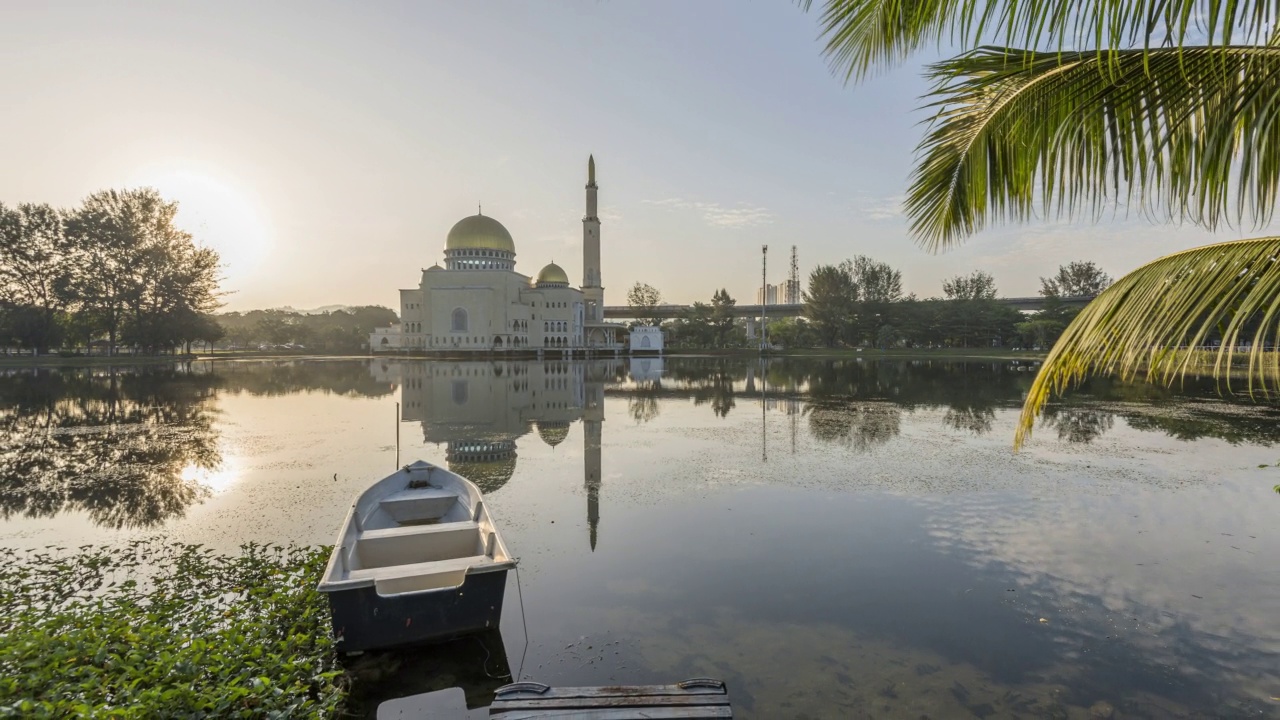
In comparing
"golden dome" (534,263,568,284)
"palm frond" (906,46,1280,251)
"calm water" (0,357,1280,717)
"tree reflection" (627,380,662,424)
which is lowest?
"calm water" (0,357,1280,717)

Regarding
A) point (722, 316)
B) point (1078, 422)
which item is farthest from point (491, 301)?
point (1078, 422)

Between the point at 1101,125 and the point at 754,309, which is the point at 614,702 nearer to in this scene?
the point at 1101,125

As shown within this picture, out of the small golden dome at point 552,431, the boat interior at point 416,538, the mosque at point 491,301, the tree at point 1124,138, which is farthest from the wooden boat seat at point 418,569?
the mosque at point 491,301

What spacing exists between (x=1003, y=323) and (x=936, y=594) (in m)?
80.4

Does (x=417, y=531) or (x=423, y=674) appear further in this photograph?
(x=417, y=531)

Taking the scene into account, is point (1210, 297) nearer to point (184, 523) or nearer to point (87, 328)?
point (184, 523)

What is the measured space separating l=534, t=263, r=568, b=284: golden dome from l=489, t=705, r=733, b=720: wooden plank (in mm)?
73404

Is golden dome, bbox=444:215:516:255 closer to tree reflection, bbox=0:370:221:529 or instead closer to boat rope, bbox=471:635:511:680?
tree reflection, bbox=0:370:221:529

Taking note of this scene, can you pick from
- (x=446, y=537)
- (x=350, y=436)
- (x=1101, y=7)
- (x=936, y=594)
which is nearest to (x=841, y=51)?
(x=1101, y=7)

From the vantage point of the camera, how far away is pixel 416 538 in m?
6.68

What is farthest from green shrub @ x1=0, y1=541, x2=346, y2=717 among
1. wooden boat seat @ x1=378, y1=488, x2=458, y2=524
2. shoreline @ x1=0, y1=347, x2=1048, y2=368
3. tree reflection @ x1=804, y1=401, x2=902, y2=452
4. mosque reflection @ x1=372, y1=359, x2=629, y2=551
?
shoreline @ x1=0, y1=347, x2=1048, y2=368

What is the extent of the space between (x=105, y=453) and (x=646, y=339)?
6638cm

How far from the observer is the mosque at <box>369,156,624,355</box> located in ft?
222

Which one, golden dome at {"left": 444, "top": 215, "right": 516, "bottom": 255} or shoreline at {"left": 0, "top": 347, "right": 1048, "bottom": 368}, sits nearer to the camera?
shoreline at {"left": 0, "top": 347, "right": 1048, "bottom": 368}
